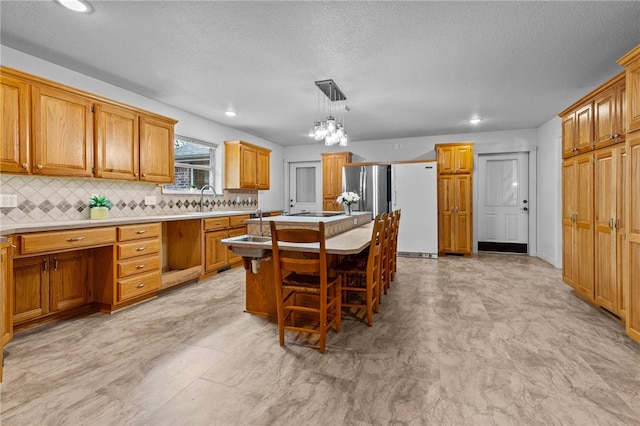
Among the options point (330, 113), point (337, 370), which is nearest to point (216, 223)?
point (330, 113)

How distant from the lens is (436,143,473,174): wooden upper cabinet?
232 inches

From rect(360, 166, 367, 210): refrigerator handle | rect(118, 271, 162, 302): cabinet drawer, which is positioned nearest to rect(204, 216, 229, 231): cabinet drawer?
rect(118, 271, 162, 302): cabinet drawer

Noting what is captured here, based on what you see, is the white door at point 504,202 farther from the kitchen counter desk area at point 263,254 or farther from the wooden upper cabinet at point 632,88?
the kitchen counter desk area at point 263,254

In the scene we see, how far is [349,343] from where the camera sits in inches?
92.3

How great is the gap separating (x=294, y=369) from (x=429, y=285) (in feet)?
8.32

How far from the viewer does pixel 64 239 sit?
2.57 meters

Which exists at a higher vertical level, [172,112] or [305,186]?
[172,112]

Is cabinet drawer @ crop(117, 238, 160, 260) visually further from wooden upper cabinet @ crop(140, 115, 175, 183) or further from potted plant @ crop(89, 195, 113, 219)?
wooden upper cabinet @ crop(140, 115, 175, 183)

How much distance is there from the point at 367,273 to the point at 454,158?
434 centimetres

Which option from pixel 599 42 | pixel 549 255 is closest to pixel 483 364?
pixel 599 42

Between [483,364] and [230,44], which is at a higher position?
[230,44]

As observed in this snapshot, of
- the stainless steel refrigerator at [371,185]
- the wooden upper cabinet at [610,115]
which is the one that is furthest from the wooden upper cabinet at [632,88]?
the stainless steel refrigerator at [371,185]

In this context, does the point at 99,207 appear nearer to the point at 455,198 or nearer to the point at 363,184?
the point at 363,184

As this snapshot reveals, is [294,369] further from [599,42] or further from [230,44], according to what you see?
[599,42]
